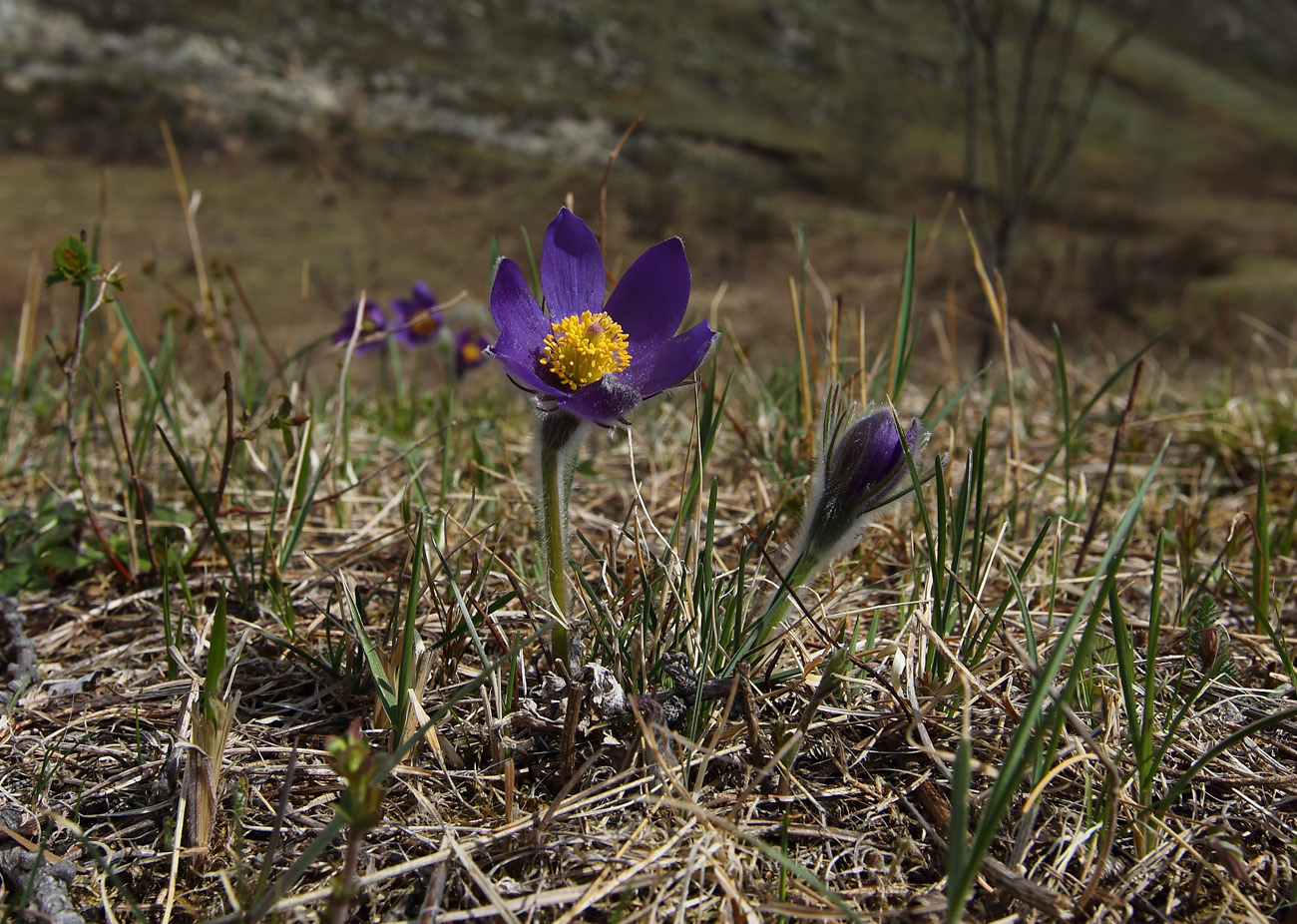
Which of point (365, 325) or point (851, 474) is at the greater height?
point (851, 474)

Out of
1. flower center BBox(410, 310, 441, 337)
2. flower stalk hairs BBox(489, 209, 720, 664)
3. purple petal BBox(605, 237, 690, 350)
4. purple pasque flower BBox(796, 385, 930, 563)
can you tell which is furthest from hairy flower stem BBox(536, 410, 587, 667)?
flower center BBox(410, 310, 441, 337)

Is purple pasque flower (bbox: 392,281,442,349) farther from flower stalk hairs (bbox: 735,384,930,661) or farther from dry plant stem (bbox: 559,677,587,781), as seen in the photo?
dry plant stem (bbox: 559,677,587,781)

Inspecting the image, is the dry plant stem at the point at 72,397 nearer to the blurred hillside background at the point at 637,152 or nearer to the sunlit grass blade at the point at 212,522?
the sunlit grass blade at the point at 212,522

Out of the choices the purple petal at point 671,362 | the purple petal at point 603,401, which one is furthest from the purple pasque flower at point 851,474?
the purple petal at point 603,401

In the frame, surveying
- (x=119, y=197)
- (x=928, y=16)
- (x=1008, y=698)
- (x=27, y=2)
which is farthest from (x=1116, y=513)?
(x=928, y=16)

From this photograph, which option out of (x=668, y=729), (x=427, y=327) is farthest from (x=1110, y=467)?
(x=427, y=327)

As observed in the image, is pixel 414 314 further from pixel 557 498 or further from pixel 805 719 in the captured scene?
pixel 805 719
